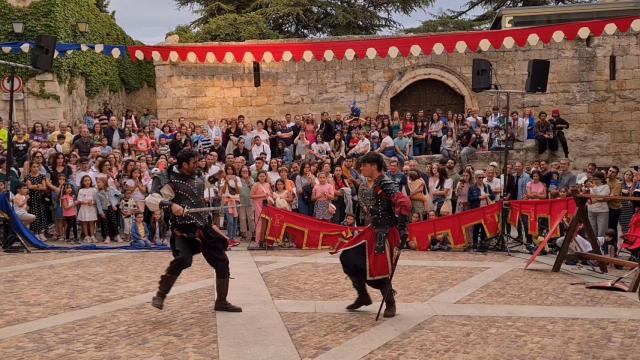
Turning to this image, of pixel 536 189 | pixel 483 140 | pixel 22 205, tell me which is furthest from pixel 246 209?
pixel 483 140

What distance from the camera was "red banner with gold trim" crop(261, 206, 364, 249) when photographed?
12047 mm

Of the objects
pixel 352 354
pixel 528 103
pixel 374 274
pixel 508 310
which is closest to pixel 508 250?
pixel 508 310

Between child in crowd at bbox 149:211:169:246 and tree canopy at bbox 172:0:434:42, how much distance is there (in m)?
15.8

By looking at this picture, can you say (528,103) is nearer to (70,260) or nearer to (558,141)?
(558,141)

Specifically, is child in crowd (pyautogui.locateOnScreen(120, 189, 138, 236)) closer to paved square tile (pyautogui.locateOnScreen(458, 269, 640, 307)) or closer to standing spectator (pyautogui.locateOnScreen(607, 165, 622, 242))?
paved square tile (pyautogui.locateOnScreen(458, 269, 640, 307))

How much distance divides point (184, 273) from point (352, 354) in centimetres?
424

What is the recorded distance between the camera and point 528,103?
2042 cm

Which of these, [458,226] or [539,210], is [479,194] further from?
[539,210]

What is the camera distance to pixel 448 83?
20578 millimetres

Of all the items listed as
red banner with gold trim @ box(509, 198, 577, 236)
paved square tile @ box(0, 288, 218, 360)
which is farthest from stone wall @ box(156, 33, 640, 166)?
paved square tile @ box(0, 288, 218, 360)

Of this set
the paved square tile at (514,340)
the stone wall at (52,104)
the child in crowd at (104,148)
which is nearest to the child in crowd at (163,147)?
the child in crowd at (104,148)

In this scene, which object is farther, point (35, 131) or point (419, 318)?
point (35, 131)

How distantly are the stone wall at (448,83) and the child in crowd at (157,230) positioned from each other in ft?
28.2

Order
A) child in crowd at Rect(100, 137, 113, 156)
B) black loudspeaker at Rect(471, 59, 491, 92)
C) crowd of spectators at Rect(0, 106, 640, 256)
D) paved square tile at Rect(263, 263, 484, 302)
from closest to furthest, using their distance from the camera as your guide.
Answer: paved square tile at Rect(263, 263, 484, 302) < crowd of spectators at Rect(0, 106, 640, 256) < black loudspeaker at Rect(471, 59, 491, 92) < child in crowd at Rect(100, 137, 113, 156)
